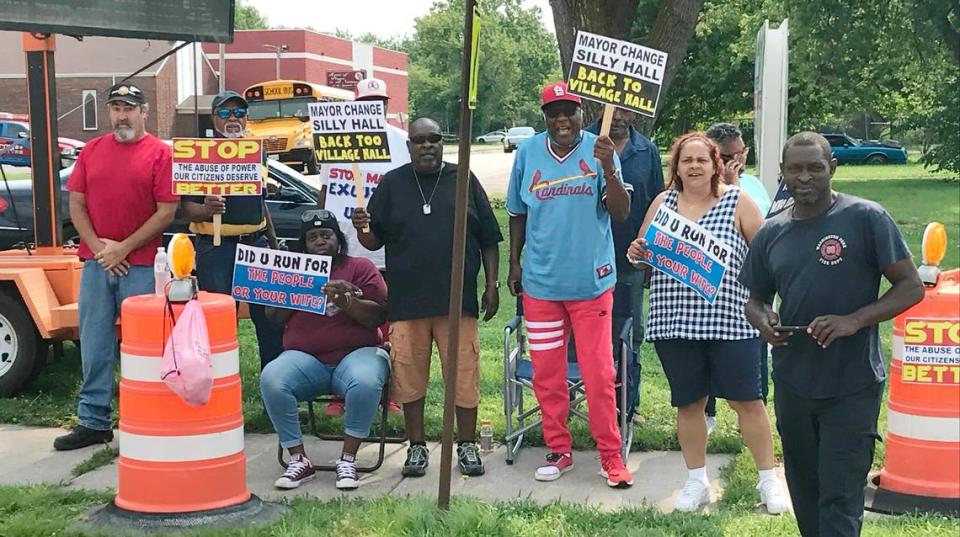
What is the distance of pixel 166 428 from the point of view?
500 centimetres

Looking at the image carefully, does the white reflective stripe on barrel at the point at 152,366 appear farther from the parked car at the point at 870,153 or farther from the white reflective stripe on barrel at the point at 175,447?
the parked car at the point at 870,153

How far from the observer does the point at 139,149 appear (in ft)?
21.1

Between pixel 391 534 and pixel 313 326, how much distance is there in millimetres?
1739

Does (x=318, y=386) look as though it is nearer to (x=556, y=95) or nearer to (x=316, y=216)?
(x=316, y=216)

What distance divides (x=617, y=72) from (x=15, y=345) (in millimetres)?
4665

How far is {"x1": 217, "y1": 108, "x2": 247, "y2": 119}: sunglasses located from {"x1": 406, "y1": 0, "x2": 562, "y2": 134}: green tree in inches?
3062

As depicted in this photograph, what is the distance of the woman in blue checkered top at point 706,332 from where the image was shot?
5.35m

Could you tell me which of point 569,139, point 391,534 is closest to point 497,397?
point 569,139

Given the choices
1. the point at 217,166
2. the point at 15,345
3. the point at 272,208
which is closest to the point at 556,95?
the point at 217,166

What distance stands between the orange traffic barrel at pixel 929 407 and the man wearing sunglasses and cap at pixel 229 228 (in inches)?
145

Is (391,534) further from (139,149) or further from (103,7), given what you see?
(103,7)

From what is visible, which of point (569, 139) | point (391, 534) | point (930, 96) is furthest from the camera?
point (930, 96)

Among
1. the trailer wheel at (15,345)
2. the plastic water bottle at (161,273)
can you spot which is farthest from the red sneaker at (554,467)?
the trailer wheel at (15,345)

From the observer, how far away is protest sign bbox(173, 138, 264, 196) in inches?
249
